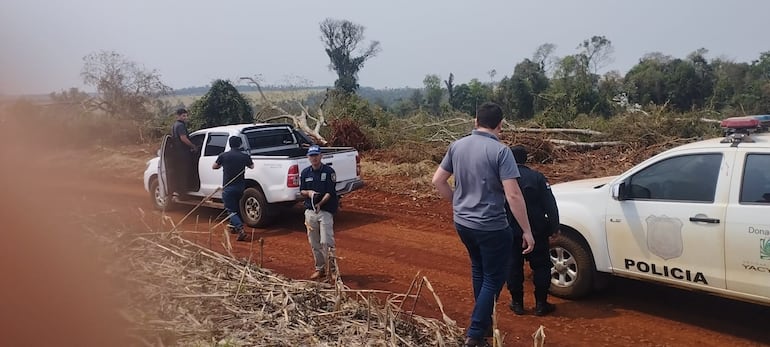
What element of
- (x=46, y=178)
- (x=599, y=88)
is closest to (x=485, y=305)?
(x=46, y=178)

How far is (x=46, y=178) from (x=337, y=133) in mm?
13790

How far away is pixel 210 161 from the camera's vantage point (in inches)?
421

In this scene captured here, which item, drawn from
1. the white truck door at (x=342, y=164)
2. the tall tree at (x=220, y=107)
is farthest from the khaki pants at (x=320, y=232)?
the tall tree at (x=220, y=107)

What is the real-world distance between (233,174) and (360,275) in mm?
3053

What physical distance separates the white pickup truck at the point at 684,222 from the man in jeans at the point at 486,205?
1.37m

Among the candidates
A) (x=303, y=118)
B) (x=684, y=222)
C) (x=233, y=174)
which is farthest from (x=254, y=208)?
(x=303, y=118)

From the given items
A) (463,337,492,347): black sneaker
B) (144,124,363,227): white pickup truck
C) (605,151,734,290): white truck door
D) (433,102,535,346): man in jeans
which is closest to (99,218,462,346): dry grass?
(463,337,492,347): black sneaker

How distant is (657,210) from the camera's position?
5309mm

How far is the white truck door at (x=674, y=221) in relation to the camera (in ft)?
16.3

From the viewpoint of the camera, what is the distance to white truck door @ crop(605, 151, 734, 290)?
4953 mm

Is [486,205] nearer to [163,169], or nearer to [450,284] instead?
[450,284]

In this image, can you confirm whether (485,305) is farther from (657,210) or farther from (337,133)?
(337,133)

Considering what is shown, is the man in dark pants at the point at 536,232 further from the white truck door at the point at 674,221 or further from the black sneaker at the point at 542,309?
the white truck door at the point at 674,221

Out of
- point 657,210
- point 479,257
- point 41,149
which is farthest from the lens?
point 657,210
